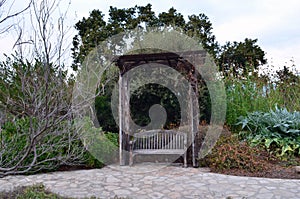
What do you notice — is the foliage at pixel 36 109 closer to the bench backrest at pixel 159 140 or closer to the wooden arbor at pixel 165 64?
the wooden arbor at pixel 165 64

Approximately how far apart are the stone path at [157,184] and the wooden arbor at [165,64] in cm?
67

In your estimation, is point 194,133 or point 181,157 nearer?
point 194,133

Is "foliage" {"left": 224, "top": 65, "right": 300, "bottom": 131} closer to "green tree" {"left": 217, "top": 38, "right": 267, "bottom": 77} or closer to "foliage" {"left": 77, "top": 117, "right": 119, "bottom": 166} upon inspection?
"foliage" {"left": 77, "top": 117, "right": 119, "bottom": 166}

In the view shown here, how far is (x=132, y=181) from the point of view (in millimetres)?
4199

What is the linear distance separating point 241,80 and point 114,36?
437 centimetres

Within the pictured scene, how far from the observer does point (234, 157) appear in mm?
4828

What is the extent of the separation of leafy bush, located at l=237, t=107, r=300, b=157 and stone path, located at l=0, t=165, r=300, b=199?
4.94ft

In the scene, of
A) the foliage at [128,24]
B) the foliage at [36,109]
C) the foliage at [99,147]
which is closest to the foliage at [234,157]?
the foliage at [99,147]

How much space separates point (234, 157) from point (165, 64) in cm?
235

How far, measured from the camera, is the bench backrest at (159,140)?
19.4 ft

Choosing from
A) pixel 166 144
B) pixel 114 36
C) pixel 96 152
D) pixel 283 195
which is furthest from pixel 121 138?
pixel 114 36

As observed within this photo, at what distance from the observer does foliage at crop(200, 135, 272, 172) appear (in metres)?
4.76

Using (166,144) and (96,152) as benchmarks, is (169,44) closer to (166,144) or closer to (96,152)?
(166,144)

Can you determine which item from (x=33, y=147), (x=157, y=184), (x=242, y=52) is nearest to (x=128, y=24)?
(x=242, y=52)
